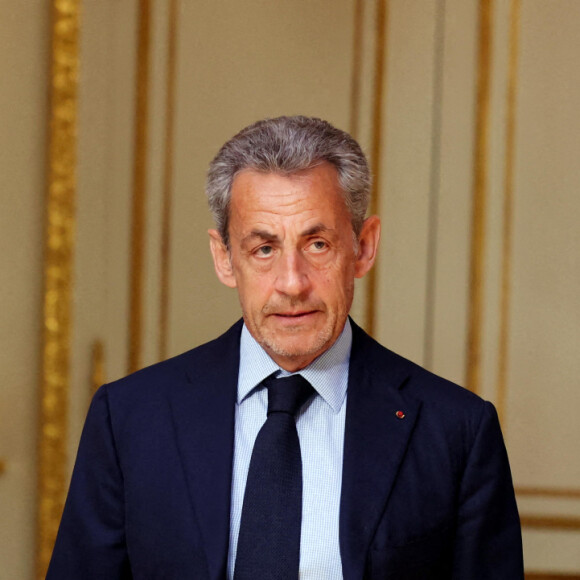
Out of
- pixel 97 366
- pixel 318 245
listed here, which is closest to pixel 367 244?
pixel 318 245

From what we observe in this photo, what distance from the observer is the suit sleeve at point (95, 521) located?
1.78 meters

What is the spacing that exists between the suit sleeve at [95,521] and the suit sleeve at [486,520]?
598 millimetres

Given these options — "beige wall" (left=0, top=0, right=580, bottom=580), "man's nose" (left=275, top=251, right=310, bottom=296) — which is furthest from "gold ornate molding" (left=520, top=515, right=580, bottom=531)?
"man's nose" (left=275, top=251, right=310, bottom=296)

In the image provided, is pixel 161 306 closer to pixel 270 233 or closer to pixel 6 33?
pixel 6 33

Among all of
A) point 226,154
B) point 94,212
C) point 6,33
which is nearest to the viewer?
point 226,154

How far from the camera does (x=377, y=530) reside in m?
1.70

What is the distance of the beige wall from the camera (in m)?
3.14

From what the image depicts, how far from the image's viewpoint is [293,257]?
1.75 m

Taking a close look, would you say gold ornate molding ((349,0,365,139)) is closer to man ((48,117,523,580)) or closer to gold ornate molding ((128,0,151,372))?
gold ornate molding ((128,0,151,372))

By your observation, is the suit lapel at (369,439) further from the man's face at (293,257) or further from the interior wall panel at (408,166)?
Result: the interior wall panel at (408,166)

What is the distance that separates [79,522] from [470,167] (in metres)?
1.84

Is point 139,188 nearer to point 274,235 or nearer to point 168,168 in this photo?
point 168,168

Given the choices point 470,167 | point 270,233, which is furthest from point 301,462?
point 470,167

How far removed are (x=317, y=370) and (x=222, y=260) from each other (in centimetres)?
27
